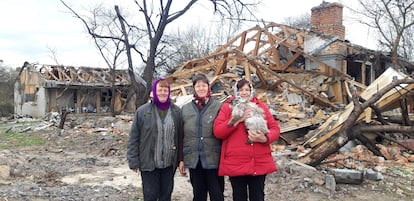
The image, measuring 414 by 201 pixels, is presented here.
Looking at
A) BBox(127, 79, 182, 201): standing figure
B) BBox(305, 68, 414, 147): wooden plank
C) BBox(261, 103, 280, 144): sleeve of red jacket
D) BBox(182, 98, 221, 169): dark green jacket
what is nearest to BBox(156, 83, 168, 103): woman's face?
BBox(127, 79, 182, 201): standing figure

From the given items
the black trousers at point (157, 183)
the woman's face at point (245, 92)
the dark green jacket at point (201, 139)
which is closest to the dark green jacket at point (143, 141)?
the black trousers at point (157, 183)

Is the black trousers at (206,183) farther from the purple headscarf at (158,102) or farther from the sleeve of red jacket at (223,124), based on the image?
the purple headscarf at (158,102)

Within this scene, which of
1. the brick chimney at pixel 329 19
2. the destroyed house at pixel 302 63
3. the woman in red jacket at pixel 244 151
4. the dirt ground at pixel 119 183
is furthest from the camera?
the brick chimney at pixel 329 19

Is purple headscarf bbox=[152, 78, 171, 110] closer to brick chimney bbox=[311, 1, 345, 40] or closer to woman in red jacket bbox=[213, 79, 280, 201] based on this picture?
woman in red jacket bbox=[213, 79, 280, 201]

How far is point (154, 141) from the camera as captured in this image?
12.3ft

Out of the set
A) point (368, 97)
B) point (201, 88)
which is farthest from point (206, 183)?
point (368, 97)

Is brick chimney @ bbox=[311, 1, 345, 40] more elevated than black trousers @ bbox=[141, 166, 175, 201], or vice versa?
brick chimney @ bbox=[311, 1, 345, 40]

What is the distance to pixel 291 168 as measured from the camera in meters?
6.51

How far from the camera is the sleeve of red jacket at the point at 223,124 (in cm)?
348

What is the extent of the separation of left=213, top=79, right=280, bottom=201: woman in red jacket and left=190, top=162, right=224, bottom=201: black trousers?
0.51 ft

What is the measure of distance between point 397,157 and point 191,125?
6.32 metres

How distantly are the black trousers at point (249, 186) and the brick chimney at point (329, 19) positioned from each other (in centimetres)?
1361

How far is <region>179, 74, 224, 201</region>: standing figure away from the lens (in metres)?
3.65

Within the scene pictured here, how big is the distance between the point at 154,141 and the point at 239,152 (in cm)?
90
